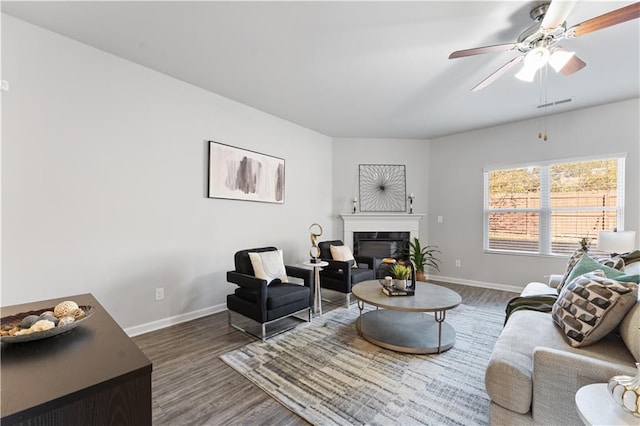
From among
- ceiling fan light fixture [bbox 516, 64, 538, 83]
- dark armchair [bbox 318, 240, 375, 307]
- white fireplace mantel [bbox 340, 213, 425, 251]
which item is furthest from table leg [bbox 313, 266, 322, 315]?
ceiling fan light fixture [bbox 516, 64, 538, 83]

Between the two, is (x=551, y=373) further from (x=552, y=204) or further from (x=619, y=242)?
(x=552, y=204)

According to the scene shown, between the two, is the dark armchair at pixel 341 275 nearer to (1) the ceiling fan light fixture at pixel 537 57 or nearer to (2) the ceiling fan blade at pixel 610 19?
(1) the ceiling fan light fixture at pixel 537 57

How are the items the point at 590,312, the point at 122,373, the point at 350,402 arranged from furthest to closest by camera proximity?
the point at 350,402 → the point at 590,312 → the point at 122,373

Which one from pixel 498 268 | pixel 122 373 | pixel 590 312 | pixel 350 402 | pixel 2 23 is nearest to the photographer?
pixel 122 373

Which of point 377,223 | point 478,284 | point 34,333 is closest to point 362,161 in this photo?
point 377,223

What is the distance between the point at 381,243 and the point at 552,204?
A: 2.71 meters

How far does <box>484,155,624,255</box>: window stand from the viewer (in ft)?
12.5

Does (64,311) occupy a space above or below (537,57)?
below

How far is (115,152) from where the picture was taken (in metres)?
2.68

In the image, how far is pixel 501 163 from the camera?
182 inches

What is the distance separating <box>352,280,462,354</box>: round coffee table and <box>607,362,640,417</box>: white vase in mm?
1269

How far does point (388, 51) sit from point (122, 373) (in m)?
2.90

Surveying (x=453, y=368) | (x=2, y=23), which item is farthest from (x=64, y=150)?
(x=453, y=368)

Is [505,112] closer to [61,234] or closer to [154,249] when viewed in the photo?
[154,249]
